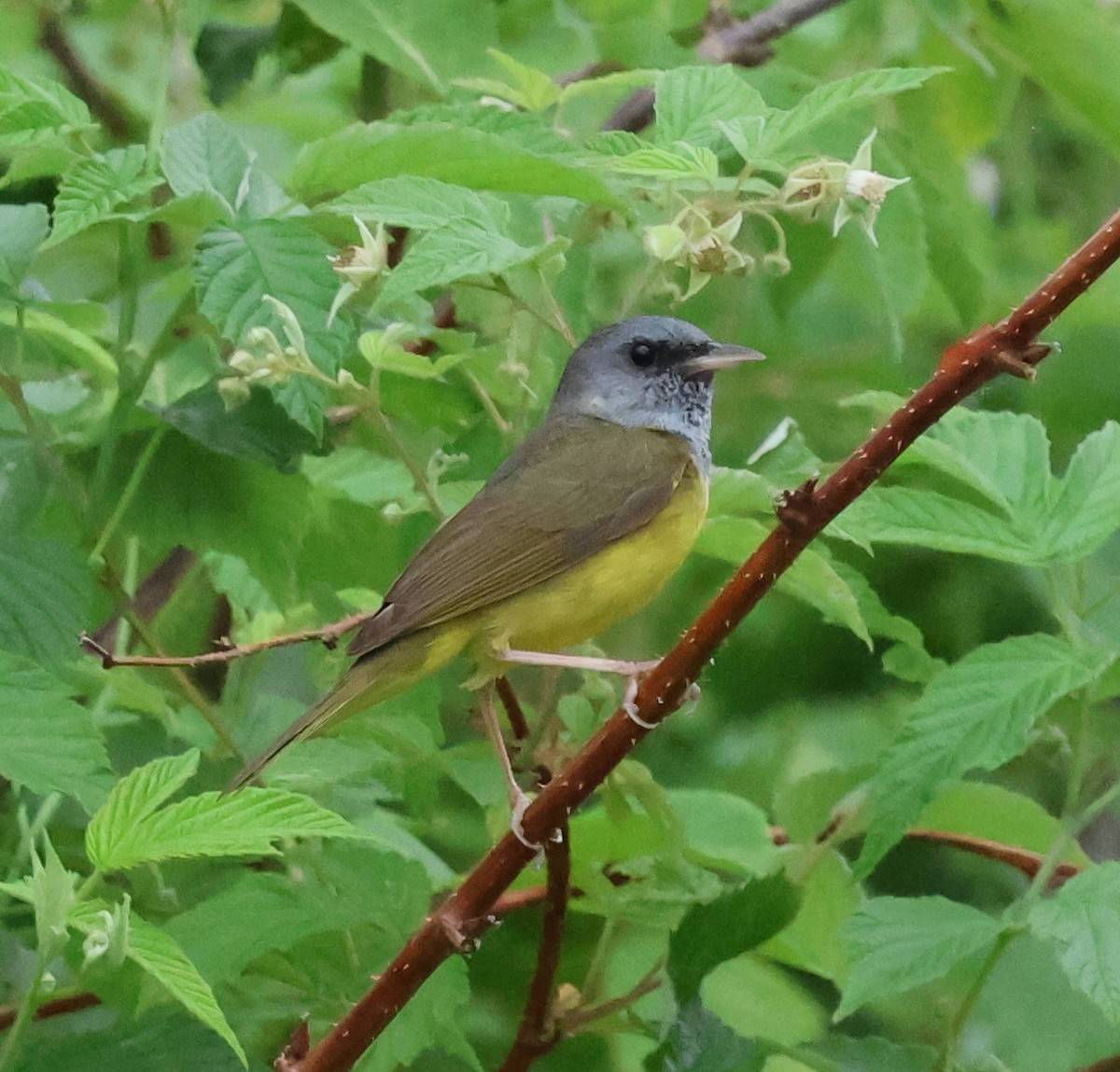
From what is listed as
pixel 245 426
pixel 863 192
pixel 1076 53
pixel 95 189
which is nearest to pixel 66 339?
pixel 245 426

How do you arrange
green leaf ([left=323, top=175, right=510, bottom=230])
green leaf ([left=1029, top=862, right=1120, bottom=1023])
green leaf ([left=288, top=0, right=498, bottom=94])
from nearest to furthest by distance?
green leaf ([left=1029, top=862, right=1120, bottom=1023])
green leaf ([left=323, top=175, right=510, bottom=230])
green leaf ([left=288, top=0, right=498, bottom=94])

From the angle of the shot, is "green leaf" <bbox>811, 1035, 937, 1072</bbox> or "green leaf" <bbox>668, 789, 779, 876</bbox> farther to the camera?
"green leaf" <bbox>668, 789, 779, 876</bbox>

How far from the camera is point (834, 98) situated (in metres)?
1.75

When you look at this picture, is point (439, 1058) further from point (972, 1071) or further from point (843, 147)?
point (843, 147)

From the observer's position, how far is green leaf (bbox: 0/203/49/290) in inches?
74.8

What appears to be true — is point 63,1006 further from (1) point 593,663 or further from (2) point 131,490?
(1) point 593,663

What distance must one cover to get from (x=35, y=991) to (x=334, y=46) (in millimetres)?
1852

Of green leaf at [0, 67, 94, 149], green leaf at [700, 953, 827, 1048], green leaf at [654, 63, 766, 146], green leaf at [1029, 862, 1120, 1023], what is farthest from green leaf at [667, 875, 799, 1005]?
green leaf at [0, 67, 94, 149]

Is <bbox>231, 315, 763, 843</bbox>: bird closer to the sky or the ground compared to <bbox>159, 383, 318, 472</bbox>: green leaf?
closer to the ground

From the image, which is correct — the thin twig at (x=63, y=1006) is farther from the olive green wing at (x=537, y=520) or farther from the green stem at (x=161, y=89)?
the green stem at (x=161, y=89)

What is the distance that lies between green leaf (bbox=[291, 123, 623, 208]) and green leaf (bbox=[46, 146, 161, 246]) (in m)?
0.18

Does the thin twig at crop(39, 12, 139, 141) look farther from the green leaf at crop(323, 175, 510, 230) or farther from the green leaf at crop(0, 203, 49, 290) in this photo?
the green leaf at crop(323, 175, 510, 230)

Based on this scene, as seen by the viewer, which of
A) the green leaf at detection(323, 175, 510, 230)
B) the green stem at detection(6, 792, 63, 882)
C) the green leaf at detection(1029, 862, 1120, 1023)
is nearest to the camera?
the green leaf at detection(1029, 862, 1120, 1023)

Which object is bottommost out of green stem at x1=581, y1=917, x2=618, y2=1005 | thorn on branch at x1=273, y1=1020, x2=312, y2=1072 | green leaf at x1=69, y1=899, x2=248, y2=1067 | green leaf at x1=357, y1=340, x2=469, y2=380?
green stem at x1=581, y1=917, x2=618, y2=1005
